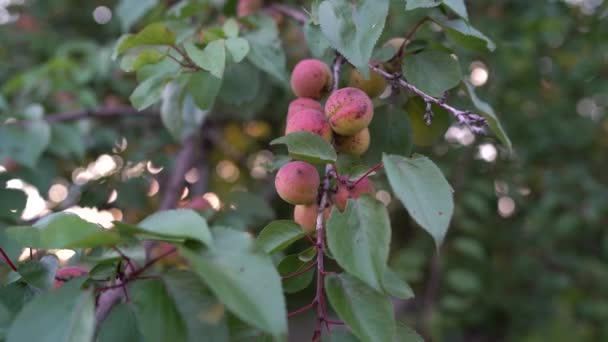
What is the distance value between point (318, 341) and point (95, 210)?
2.85ft

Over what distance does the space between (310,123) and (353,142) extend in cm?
7

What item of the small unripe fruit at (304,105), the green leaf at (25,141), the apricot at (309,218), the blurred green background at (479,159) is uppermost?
the small unripe fruit at (304,105)

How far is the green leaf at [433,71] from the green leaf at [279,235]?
0.24m

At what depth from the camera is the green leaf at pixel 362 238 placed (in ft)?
1.59

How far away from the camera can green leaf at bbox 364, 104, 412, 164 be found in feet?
2.39

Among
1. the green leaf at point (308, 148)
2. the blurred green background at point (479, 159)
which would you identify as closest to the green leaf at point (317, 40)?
the green leaf at point (308, 148)

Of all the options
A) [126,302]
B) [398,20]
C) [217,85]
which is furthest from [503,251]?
[126,302]

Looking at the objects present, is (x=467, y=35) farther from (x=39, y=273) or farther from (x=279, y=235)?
(x=39, y=273)

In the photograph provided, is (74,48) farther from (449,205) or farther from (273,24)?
(449,205)

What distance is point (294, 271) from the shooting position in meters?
0.62

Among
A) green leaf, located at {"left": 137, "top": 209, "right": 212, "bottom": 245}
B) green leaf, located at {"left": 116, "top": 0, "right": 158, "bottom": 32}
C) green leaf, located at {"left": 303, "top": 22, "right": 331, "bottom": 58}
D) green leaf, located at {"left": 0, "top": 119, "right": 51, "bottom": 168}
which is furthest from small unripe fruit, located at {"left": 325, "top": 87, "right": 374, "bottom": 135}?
green leaf, located at {"left": 0, "top": 119, "right": 51, "bottom": 168}

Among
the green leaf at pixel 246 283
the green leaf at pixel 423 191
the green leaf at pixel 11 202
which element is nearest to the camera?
the green leaf at pixel 246 283

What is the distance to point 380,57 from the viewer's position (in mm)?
724

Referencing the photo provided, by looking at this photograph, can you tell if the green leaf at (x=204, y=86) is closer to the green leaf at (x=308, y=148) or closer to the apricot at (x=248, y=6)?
the green leaf at (x=308, y=148)
